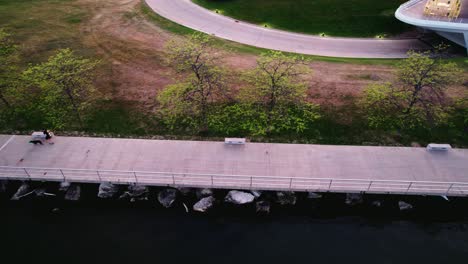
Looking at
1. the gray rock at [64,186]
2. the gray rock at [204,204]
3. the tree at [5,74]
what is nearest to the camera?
the gray rock at [204,204]

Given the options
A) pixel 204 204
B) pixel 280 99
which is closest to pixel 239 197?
pixel 204 204

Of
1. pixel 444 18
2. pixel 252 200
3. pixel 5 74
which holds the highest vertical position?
pixel 444 18

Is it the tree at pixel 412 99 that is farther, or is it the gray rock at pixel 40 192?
the tree at pixel 412 99

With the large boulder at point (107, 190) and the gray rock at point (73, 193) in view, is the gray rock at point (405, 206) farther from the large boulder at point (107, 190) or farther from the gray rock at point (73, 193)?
the gray rock at point (73, 193)

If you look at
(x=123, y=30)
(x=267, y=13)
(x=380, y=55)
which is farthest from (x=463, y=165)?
(x=123, y=30)

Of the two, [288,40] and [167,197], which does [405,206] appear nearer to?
[167,197]

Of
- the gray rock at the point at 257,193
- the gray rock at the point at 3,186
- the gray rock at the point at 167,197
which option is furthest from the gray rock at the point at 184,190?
the gray rock at the point at 3,186
